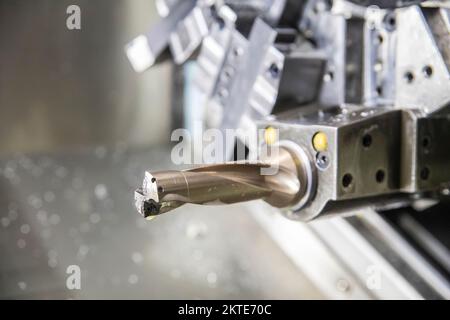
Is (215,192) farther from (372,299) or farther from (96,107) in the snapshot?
(96,107)

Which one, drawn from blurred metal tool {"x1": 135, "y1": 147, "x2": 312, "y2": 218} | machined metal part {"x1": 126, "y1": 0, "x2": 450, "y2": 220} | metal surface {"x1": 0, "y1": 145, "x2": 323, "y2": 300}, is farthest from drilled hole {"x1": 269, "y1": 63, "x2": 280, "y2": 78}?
metal surface {"x1": 0, "y1": 145, "x2": 323, "y2": 300}

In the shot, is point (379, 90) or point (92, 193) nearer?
point (379, 90)

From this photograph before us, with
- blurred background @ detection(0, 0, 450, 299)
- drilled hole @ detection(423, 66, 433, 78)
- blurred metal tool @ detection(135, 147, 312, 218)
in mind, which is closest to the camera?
blurred metal tool @ detection(135, 147, 312, 218)

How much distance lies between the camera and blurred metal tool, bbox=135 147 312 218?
1.22ft

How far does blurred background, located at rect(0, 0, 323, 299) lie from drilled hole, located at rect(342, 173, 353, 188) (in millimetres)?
232

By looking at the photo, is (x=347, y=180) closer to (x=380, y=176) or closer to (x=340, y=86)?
(x=380, y=176)

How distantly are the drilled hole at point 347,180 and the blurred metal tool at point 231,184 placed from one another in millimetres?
27

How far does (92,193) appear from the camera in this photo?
0.71 m

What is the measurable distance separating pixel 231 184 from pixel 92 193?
35cm

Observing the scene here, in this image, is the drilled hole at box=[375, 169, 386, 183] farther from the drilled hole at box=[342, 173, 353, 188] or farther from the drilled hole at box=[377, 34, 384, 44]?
the drilled hole at box=[377, 34, 384, 44]

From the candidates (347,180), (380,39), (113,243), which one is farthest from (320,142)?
(113,243)

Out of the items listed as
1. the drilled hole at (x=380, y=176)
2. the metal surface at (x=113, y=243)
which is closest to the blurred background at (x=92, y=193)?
the metal surface at (x=113, y=243)

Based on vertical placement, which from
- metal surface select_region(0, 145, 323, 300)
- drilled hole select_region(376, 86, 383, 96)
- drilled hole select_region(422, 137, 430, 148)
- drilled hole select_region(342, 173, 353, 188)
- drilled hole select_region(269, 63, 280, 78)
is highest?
drilled hole select_region(269, 63, 280, 78)

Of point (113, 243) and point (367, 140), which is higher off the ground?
point (367, 140)
